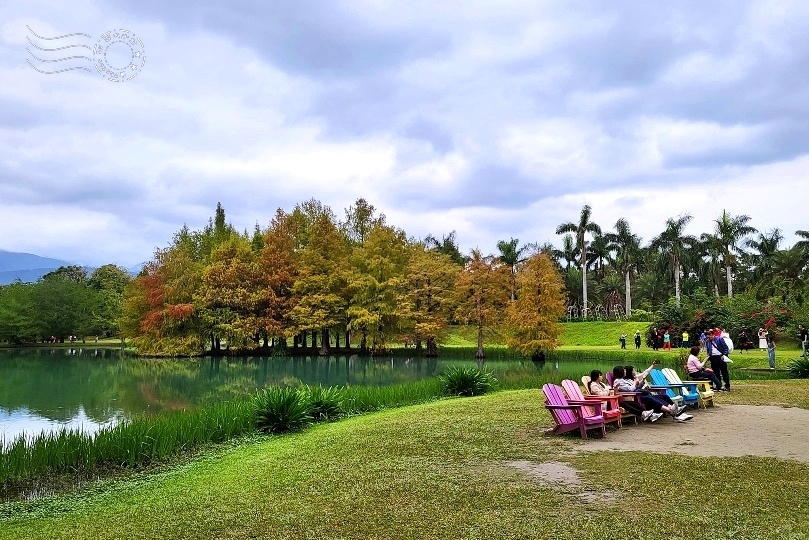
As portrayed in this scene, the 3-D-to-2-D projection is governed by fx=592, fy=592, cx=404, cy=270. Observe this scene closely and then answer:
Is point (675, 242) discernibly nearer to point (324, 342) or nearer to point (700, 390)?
point (324, 342)

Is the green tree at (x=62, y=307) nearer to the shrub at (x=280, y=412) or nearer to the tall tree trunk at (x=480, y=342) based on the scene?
the tall tree trunk at (x=480, y=342)

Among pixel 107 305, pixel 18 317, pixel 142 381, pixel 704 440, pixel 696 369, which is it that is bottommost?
pixel 142 381

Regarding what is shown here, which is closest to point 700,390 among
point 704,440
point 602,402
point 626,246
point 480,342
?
point 602,402

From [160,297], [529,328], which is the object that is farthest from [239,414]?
[160,297]

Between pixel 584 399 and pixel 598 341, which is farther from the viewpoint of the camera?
pixel 598 341

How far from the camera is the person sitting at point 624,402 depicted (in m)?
10.5

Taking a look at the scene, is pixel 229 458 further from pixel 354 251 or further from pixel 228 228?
pixel 228 228

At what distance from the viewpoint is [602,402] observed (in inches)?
397

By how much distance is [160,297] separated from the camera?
51.8 metres

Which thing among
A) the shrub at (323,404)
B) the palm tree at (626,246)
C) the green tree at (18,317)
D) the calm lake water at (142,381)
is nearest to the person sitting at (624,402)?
the shrub at (323,404)

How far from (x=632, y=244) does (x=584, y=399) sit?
192 ft

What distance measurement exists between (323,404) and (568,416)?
656 centimetres

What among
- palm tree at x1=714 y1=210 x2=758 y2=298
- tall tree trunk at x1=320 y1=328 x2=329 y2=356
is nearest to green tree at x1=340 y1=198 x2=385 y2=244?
tall tree trunk at x1=320 y1=328 x2=329 y2=356

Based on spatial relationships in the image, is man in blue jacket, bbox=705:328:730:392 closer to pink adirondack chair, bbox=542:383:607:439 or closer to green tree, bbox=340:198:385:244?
pink adirondack chair, bbox=542:383:607:439
